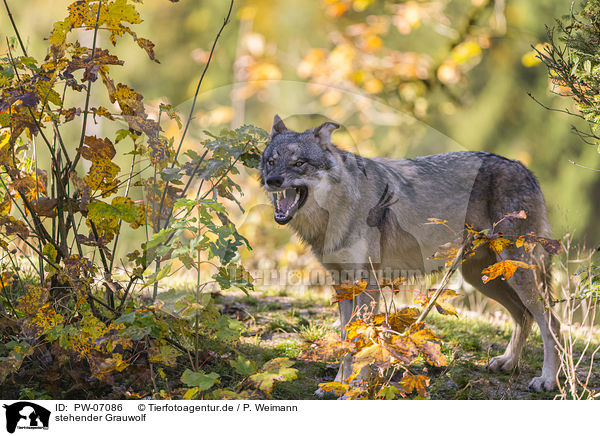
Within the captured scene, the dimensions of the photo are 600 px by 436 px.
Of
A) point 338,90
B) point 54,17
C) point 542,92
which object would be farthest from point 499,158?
point 54,17

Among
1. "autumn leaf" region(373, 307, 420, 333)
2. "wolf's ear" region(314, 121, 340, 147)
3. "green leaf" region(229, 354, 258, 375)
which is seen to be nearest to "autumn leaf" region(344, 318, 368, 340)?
"autumn leaf" region(373, 307, 420, 333)

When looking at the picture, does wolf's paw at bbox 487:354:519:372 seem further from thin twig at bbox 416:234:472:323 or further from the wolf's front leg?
thin twig at bbox 416:234:472:323

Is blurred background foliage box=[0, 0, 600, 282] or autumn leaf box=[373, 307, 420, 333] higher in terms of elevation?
blurred background foliage box=[0, 0, 600, 282]

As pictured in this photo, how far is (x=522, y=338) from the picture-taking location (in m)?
4.26

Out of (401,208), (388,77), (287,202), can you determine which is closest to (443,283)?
(287,202)

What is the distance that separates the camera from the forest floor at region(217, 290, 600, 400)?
11.7 ft

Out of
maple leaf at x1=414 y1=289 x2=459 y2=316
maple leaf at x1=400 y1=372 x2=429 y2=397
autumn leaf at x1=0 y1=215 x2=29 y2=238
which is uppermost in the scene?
autumn leaf at x1=0 y1=215 x2=29 y2=238

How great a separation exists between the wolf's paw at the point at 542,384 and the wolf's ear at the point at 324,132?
84.2 inches

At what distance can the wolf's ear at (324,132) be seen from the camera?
4027 millimetres

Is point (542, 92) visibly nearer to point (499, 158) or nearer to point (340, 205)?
point (499, 158)

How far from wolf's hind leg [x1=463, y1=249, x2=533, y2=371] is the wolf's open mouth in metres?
1.49

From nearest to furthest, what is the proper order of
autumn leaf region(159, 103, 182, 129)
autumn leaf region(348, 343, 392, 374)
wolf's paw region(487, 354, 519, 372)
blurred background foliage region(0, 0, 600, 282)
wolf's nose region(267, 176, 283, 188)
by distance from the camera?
autumn leaf region(348, 343, 392, 374)
autumn leaf region(159, 103, 182, 129)
wolf's nose region(267, 176, 283, 188)
wolf's paw region(487, 354, 519, 372)
blurred background foliage region(0, 0, 600, 282)

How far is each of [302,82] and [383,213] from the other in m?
5.08

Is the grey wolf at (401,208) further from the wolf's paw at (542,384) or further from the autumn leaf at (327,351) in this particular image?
the autumn leaf at (327,351)
